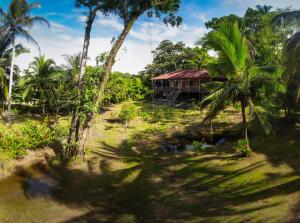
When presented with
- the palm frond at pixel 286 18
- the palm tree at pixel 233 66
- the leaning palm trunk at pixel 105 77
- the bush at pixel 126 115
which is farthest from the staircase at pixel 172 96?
the palm frond at pixel 286 18

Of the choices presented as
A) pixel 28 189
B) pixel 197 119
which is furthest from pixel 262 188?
pixel 197 119

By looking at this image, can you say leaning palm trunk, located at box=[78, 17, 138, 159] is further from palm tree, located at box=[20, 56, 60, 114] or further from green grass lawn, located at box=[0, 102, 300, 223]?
palm tree, located at box=[20, 56, 60, 114]

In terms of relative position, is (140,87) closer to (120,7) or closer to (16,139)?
(120,7)

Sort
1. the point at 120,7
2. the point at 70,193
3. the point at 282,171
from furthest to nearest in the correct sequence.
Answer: the point at 120,7, the point at 282,171, the point at 70,193

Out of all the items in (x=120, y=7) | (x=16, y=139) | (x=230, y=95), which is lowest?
(x=16, y=139)

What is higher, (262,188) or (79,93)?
(79,93)

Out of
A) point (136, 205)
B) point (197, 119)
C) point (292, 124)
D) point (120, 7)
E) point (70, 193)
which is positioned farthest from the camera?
point (197, 119)

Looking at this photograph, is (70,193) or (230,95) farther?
(230,95)
